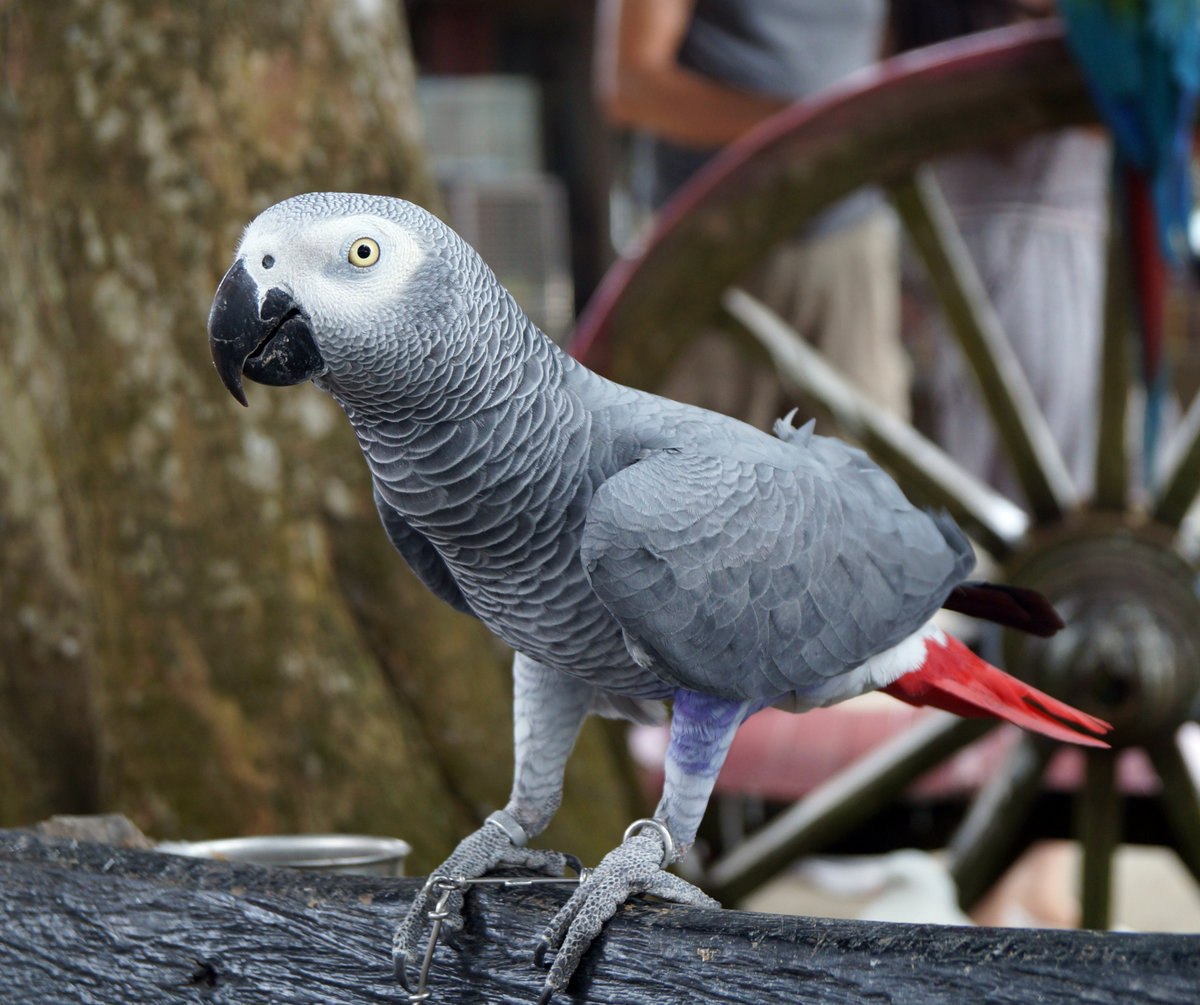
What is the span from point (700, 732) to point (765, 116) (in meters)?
1.18

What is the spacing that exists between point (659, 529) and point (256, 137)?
73 cm

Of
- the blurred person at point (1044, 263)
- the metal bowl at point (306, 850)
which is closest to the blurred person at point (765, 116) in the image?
the blurred person at point (1044, 263)

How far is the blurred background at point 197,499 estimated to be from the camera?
112 centimetres

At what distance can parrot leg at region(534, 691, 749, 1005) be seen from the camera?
0.60m

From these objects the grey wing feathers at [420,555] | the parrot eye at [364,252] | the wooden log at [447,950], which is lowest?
the wooden log at [447,950]

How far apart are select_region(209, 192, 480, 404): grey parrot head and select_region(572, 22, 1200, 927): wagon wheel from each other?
2.51 ft

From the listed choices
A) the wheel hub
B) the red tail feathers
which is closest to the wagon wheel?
the wheel hub

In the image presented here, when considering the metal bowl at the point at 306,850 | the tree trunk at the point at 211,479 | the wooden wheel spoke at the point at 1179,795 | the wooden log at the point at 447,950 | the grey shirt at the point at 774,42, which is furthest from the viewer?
the grey shirt at the point at 774,42

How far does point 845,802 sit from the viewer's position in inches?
52.4

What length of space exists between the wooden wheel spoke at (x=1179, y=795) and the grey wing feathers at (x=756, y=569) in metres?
0.70

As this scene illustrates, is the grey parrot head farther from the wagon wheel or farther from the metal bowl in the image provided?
the wagon wheel

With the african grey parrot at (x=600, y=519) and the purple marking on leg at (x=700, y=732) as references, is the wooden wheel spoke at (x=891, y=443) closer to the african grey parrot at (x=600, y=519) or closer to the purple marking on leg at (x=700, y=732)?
the african grey parrot at (x=600, y=519)

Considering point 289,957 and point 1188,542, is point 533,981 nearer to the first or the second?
point 289,957

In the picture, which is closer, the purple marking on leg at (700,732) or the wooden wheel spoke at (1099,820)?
the purple marking on leg at (700,732)
